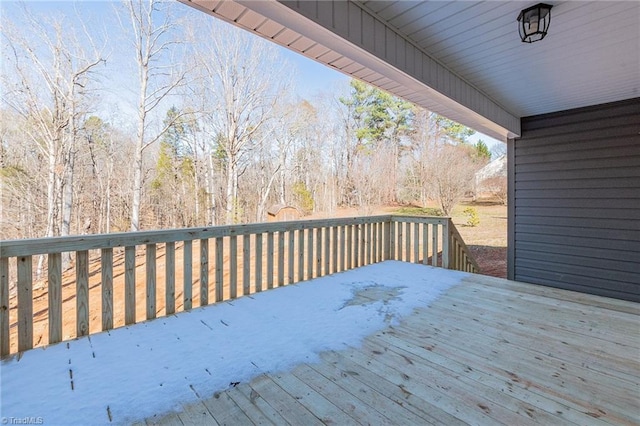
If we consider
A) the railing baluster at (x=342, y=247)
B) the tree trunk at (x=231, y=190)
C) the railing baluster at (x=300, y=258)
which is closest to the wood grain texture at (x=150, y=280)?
the railing baluster at (x=300, y=258)

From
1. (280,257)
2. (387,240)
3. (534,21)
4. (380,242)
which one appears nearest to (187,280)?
(280,257)

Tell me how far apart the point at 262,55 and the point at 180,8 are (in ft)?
9.69

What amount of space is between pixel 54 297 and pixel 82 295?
0.16 metres

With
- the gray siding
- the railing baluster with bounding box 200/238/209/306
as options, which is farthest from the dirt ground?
the gray siding

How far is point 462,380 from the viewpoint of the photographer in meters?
1.79

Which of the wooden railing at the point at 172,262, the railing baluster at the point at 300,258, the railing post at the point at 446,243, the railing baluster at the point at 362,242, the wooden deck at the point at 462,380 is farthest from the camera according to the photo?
the railing baluster at the point at 362,242

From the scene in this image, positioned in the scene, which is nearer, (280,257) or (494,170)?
(280,257)

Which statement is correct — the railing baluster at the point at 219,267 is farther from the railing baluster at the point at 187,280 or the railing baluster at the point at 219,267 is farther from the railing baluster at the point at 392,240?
the railing baluster at the point at 392,240

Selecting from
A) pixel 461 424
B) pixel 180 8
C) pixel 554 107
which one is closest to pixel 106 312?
pixel 461 424

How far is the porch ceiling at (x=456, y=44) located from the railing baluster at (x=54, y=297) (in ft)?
6.55

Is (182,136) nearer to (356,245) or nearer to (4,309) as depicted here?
(356,245)

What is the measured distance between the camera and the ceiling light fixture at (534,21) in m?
1.90

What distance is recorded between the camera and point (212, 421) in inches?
57.6

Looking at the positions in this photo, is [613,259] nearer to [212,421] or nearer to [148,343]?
[212,421]
